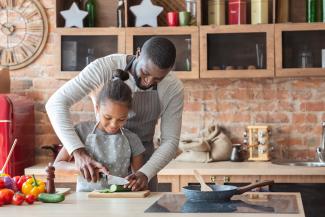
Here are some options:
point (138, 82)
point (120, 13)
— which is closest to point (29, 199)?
point (138, 82)

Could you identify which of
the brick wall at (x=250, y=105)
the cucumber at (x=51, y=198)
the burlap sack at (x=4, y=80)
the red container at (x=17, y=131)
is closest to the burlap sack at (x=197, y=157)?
the brick wall at (x=250, y=105)

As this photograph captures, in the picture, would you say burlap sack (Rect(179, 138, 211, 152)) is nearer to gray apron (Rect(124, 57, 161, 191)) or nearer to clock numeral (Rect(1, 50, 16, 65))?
gray apron (Rect(124, 57, 161, 191))

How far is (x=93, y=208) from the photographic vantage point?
237cm

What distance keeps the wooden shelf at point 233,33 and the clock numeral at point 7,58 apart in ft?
4.98

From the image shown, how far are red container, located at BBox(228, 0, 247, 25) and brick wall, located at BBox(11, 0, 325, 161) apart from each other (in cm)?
Answer: 48

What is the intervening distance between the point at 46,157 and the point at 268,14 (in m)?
2.04

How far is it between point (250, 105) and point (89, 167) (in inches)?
94.3

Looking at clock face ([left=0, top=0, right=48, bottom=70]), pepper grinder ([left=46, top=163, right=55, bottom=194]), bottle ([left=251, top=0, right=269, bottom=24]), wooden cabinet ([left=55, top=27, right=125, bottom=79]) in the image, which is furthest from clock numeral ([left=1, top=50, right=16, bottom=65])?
pepper grinder ([left=46, top=163, right=55, bottom=194])

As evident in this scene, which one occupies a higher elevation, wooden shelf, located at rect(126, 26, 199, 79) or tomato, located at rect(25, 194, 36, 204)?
wooden shelf, located at rect(126, 26, 199, 79)

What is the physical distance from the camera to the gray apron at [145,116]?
3.00 m

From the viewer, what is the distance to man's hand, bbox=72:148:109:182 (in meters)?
2.68

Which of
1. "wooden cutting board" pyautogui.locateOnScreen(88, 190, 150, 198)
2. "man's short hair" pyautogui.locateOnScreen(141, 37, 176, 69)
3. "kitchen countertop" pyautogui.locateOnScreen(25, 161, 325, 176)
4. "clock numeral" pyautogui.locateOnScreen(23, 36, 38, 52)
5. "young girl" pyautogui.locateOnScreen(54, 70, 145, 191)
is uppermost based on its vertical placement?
"clock numeral" pyautogui.locateOnScreen(23, 36, 38, 52)

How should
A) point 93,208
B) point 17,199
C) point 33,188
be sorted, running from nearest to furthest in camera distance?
point 93,208
point 17,199
point 33,188

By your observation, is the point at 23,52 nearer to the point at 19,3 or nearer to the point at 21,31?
the point at 21,31
